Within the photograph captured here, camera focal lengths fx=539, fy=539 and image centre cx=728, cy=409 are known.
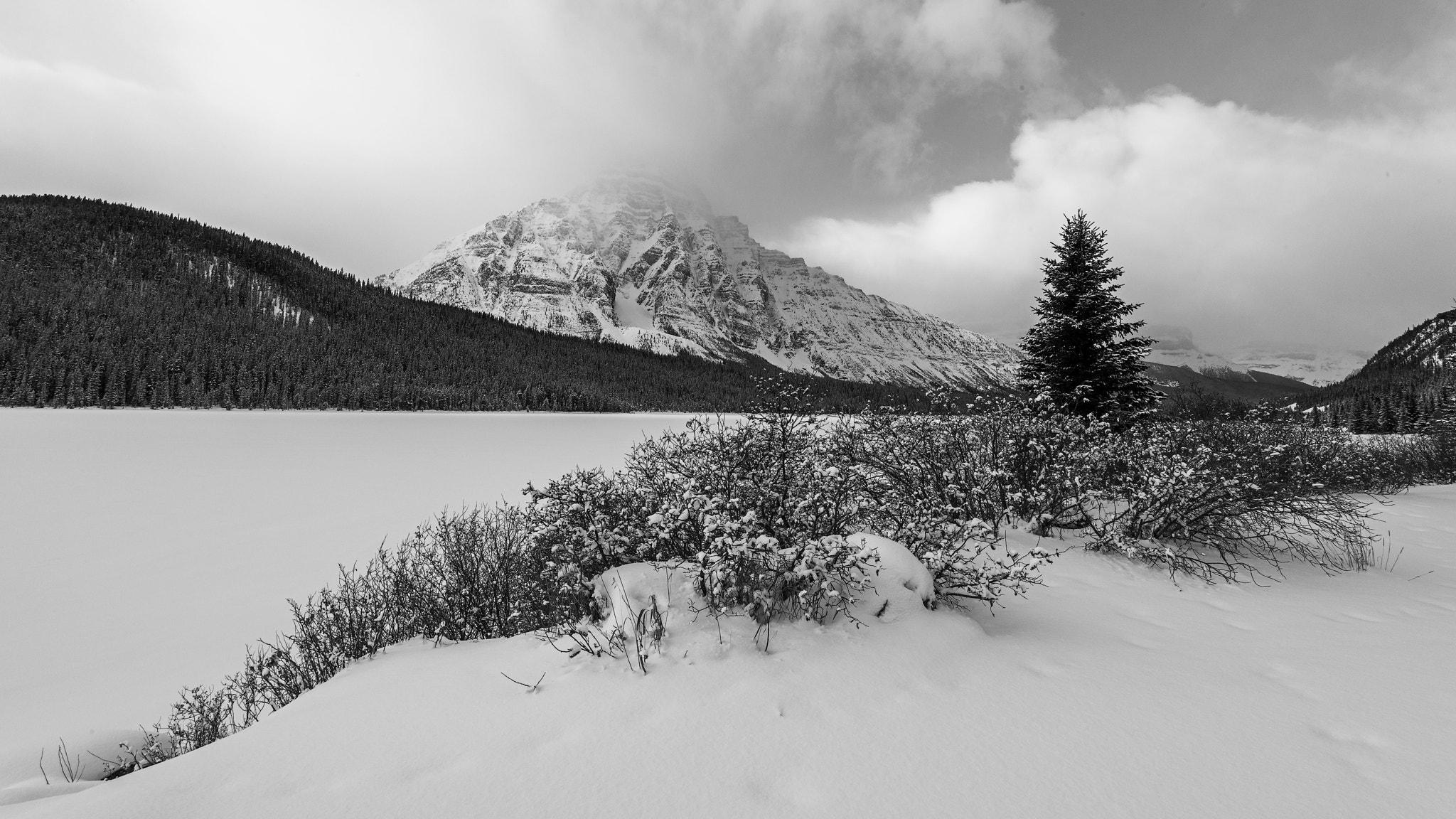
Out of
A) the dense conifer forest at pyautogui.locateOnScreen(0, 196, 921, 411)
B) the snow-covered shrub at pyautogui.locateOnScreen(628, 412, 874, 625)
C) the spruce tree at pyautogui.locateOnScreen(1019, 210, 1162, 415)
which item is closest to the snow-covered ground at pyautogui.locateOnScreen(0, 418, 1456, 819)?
the snow-covered shrub at pyautogui.locateOnScreen(628, 412, 874, 625)

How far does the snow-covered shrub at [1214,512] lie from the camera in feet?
22.2

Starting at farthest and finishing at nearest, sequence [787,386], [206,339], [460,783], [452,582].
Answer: [206,339] < [452,582] < [787,386] < [460,783]

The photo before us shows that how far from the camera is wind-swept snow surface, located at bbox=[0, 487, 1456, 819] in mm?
2492

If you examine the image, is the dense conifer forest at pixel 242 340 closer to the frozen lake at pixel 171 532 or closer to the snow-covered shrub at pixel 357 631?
the frozen lake at pixel 171 532

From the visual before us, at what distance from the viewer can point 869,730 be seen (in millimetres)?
2975

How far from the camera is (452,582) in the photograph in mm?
12180

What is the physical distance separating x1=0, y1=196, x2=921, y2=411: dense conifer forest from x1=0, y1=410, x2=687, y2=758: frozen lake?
34.4 metres

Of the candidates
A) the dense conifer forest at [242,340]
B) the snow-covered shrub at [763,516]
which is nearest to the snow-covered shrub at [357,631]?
the snow-covered shrub at [763,516]

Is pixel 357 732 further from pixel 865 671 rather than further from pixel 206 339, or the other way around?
pixel 206 339

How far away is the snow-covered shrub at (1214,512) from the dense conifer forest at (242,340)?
70476 millimetres

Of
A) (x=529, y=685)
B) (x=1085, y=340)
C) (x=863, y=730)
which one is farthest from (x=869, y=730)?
(x=1085, y=340)

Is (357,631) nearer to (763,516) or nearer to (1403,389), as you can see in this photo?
(763,516)

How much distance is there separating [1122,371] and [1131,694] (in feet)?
53.5

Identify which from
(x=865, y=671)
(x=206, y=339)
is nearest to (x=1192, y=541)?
(x=865, y=671)
